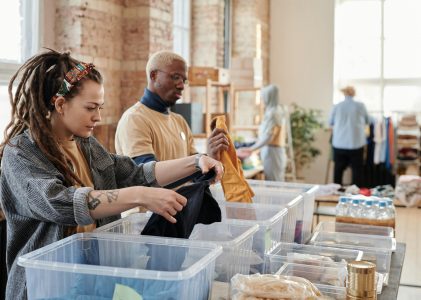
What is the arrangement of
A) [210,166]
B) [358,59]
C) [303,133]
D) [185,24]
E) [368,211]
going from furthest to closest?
1. [358,59]
2. [303,133]
3. [185,24]
4. [368,211]
5. [210,166]

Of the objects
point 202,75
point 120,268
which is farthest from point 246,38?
point 120,268

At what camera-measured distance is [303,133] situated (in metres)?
8.84

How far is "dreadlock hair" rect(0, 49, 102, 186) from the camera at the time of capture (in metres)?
1.68

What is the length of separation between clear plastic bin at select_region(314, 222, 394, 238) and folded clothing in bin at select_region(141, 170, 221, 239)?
854 millimetres

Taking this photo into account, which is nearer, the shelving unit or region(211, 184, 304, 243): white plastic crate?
region(211, 184, 304, 243): white plastic crate

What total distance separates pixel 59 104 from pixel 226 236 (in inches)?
25.9

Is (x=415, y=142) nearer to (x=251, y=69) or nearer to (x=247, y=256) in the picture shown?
(x=251, y=69)

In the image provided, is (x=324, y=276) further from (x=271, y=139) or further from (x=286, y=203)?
(x=271, y=139)

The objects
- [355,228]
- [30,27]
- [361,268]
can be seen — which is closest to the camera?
[361,268]

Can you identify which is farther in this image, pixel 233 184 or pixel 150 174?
pixel 233 184

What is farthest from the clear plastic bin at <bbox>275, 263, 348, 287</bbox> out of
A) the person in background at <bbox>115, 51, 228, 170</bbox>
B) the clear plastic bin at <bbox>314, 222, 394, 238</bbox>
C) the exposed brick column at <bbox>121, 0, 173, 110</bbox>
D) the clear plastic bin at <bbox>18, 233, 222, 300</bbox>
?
the exposed brick column at <bbox>121, 0, 173, 110</bbox>

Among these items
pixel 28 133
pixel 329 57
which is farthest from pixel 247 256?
pixel 329 57

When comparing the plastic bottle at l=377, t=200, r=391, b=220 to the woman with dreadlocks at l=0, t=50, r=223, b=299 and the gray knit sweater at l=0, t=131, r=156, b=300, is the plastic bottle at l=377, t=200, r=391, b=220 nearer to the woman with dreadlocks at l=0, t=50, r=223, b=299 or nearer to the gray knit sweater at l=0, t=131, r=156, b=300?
the woman with dreadlocks at l=0, t=50, r=223, b=299

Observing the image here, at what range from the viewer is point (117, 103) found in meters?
4.74
